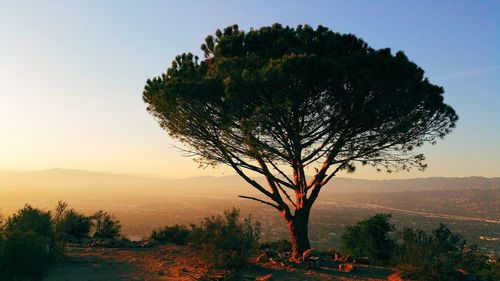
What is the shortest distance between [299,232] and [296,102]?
7.19 meters

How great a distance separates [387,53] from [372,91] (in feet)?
6.20

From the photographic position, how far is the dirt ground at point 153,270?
523 inches

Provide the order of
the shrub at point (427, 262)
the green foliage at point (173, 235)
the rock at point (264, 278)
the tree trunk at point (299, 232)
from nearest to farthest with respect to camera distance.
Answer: the rock at point (264, 278), the shrub at point (427, 262), the tree trunk at point (299, 232), the green foliage at point (173, 235)

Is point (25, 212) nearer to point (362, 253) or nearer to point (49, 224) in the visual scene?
point (49, 224)

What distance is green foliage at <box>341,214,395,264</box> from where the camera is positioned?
21.0 metres

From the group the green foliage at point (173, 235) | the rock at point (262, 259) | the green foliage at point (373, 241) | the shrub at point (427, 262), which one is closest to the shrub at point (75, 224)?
the green foliage at point (173, 235)

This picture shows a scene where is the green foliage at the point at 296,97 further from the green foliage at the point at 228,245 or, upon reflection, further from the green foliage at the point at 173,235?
the green foliage at the point at 173,235

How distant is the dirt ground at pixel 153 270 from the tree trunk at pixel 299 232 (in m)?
1.58

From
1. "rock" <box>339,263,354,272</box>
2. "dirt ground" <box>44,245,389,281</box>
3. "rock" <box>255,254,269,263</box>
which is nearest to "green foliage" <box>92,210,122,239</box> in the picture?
"dirt ground" <box>44,245,389,281</box>

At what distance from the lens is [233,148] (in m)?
17.5

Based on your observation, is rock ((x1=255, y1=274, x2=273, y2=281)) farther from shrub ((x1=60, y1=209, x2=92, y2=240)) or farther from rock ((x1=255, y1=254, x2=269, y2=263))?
shrub ((x1=60, y1=209, x2=92, y2=240))

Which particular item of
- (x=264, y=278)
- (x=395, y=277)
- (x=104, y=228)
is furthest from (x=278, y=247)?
(x=104, y=228)

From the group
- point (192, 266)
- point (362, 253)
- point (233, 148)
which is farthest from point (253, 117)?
point (362, 253)

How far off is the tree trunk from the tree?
51mm
